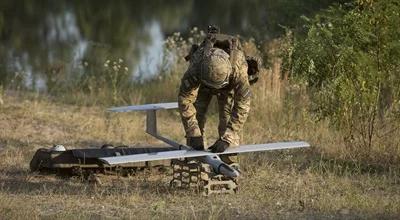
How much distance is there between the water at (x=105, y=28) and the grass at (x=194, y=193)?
15.3 ft

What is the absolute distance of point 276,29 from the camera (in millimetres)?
Result: 17266

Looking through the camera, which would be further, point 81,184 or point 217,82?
point 81,184

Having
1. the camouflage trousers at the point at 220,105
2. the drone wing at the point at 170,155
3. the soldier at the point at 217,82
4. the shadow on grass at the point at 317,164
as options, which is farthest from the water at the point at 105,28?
the drone wing at the point at 170,155

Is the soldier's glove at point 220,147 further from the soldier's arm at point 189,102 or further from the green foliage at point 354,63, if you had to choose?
the green foliage at point 354,63

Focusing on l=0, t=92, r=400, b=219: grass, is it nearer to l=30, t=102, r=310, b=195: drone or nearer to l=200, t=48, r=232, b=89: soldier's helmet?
l=30, t=102, r=310, b=195: drone

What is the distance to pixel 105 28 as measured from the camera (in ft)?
76.7

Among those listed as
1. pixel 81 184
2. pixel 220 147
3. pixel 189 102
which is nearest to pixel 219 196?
pixel 220 147

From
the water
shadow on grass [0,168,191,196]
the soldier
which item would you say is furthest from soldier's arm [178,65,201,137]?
the water

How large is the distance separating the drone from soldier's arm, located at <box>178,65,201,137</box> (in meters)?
0.19

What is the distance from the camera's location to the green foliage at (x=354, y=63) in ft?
29.0

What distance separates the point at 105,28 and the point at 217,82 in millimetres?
16652

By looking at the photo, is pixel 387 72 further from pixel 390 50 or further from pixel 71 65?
pixel 71 65

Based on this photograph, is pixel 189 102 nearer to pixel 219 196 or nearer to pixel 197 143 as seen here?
pixel 197 143

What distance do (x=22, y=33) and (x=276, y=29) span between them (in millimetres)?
8673
